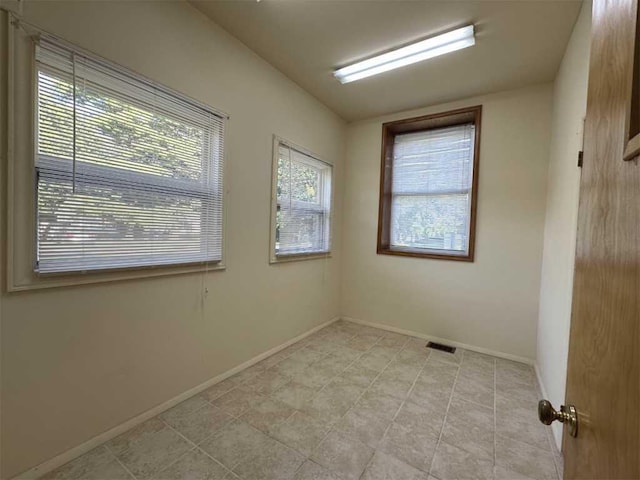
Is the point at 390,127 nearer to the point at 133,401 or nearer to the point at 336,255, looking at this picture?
the point at 336,255

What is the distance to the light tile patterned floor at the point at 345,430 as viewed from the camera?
1427 mm

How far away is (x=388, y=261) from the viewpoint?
3.47 meters

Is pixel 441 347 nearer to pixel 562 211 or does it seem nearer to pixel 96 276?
pixel 562 211

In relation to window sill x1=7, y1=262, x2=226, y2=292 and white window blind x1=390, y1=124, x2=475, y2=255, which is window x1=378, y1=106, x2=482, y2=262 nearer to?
white window blind x1=390, y1=124, x2=475, y2=255

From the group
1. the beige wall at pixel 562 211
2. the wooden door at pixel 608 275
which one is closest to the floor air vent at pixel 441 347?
the beige wall at pixel 562 211

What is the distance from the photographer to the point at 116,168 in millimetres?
1542

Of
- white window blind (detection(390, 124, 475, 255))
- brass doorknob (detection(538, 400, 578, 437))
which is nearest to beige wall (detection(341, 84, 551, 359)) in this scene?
white window blind (detection(390, 124, 475, 255))

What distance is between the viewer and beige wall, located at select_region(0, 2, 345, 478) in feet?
4.32

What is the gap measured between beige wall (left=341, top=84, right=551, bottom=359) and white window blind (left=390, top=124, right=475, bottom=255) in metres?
0.19

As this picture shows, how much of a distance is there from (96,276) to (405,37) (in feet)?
8.60

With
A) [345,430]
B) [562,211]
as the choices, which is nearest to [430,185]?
[562,211]

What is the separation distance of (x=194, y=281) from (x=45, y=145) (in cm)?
109

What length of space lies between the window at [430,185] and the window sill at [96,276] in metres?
2.38

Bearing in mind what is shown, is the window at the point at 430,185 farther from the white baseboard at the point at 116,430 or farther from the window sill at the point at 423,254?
the white baseboard at the point at 116,430
